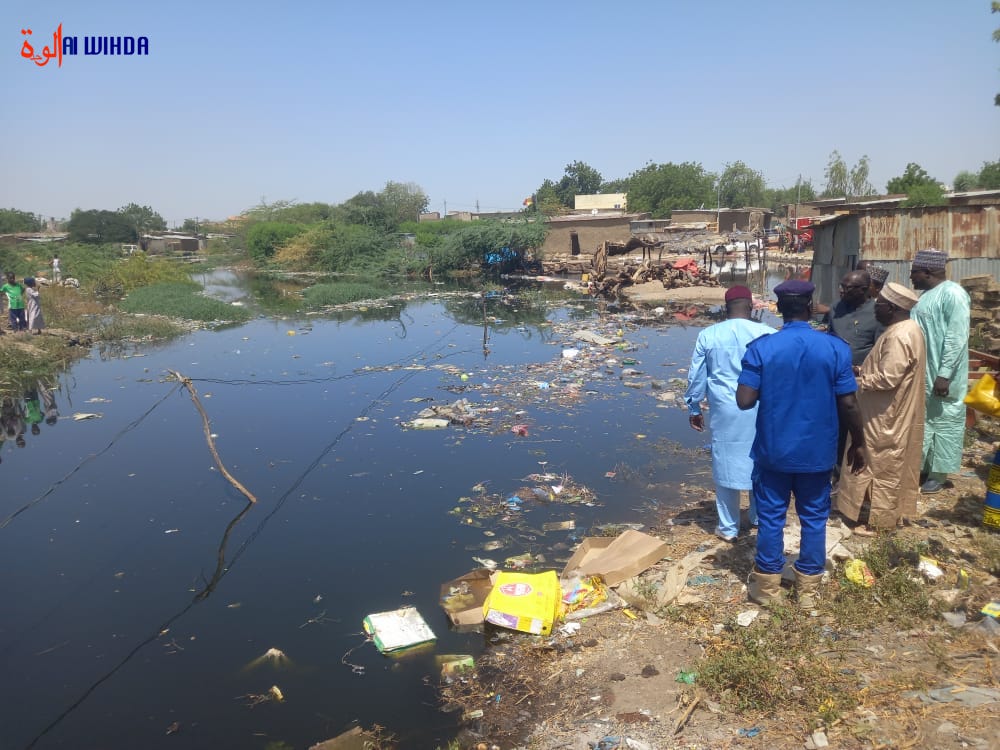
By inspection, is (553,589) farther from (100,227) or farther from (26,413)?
(100,227)

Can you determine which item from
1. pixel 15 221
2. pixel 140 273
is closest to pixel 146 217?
pixel 15 221

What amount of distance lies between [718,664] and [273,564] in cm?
323

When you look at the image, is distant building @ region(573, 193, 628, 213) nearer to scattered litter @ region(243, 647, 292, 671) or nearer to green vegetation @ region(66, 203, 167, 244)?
green vegetation @ region(66, 203, 167, 244)

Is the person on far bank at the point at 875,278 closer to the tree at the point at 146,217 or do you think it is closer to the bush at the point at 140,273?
the bush at the point at 140,273

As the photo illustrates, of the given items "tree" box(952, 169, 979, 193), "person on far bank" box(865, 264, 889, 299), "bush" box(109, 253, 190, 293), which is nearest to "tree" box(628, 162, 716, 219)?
"tree" box(952, 169, 979, 193)

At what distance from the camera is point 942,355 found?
431 cm

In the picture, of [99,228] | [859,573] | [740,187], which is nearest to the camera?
[859,573]

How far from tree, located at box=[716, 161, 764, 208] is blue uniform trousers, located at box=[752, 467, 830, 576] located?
57.0m

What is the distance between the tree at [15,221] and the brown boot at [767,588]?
50.0 meters

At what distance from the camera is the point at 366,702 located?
3309 millimetres

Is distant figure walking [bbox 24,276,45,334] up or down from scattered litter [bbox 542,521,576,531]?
up

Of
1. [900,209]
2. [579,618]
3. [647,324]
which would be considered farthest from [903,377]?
[647,324]

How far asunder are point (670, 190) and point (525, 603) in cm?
5312

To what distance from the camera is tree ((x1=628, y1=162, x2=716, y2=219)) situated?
169ft
